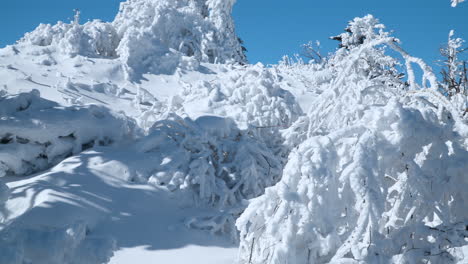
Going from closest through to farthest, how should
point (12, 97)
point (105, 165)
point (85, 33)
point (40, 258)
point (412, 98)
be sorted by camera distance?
point (40, 258) → point (412, 98) → point (105, 165) → point (12, 97) → point (85, 33)

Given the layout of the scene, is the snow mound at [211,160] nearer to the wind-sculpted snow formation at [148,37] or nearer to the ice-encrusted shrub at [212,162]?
the ice-encrusted shrub at [212,162]

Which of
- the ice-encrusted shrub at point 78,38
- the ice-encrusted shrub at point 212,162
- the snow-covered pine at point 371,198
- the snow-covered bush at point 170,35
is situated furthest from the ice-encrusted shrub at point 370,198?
the ice-encrusted shrub at point 78,38

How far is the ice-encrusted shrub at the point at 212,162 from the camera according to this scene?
4871mm

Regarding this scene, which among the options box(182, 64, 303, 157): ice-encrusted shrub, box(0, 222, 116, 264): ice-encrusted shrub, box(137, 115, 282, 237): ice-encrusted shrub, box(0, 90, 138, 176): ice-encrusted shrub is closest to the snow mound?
box(137, 115, 282, 237): ice-encrusted shrub

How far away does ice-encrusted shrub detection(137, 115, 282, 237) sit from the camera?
4871mm

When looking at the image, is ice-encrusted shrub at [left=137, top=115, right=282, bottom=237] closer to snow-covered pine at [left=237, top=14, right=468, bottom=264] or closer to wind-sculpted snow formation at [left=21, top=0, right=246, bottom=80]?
snow-covered pine at [left=237, top=14, right=468, bottom=264]

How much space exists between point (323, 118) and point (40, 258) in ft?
9.78

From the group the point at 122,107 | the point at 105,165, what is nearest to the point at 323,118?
the point at 105,165

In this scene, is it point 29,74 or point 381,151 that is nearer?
point 381,151

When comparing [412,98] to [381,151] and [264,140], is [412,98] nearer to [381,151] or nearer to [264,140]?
[381,151]

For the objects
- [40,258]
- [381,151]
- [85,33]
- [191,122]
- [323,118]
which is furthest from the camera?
[85,33]

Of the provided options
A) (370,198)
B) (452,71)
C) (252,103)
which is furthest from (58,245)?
(452,71)

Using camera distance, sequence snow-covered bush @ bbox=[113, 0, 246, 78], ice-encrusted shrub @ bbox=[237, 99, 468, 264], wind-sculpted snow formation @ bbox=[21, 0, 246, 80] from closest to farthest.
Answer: ice-encrusted shrub @ bbox=[237, 99, 468, 264] < wind-sculpted snow formation @ bbox=[21, 0, 246, 80] < snow-covered bush @ bbox=[113, 0, 246, 78]

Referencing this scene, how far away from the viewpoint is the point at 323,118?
159 inches
